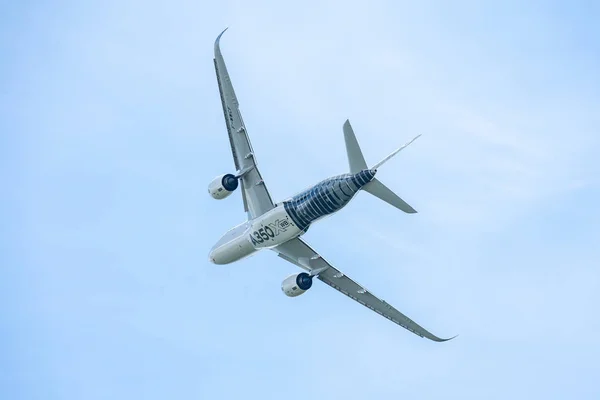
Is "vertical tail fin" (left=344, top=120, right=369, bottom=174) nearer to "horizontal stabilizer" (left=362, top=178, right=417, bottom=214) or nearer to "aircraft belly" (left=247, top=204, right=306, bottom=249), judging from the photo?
"horizontal stabilizer" (left=362, top=178, right=417, bottom=214)

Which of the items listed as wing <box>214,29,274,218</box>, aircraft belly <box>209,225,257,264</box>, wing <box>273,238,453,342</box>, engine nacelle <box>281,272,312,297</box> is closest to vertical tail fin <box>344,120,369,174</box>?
wing <box>214,29,274,218</box>

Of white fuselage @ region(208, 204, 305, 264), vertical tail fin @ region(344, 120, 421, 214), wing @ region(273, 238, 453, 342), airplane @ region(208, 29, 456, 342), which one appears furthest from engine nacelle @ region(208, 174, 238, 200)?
vertical tail fin @ region(344, 120, 421, 214)

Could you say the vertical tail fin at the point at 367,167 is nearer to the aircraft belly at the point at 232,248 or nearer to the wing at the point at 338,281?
the wing at the point at 338,281

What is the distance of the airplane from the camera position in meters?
84.0

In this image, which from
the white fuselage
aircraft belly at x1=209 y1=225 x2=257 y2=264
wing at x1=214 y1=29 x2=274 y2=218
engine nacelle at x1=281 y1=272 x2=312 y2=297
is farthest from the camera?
engine nacelle at x1=281 y1=272 x2=312 y2=297

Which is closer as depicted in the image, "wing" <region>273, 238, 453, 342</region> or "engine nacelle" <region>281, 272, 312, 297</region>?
"engine nacelle" <region>281, 272, 312, 297</region>

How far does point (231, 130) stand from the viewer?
88.8 metres

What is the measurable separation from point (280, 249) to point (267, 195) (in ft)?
19.5

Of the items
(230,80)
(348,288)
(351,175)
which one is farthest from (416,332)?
(230,80)

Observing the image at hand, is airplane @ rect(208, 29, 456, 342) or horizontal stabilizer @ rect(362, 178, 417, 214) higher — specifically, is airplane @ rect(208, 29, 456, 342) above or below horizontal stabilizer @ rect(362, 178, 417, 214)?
above

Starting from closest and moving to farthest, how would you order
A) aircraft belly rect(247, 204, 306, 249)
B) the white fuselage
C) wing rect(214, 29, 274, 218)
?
wing rect(214, 29, 274, 218) < aircraft belly rect(247, 204, 306, 249) < the white fuselage

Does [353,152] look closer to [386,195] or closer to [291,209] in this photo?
[386,195]

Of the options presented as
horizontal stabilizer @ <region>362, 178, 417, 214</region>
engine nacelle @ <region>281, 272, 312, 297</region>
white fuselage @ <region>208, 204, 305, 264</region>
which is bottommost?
horizontal stabilizer @ <region>362, 178, 417, 214</region>

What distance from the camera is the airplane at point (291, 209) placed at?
84.0 meters
